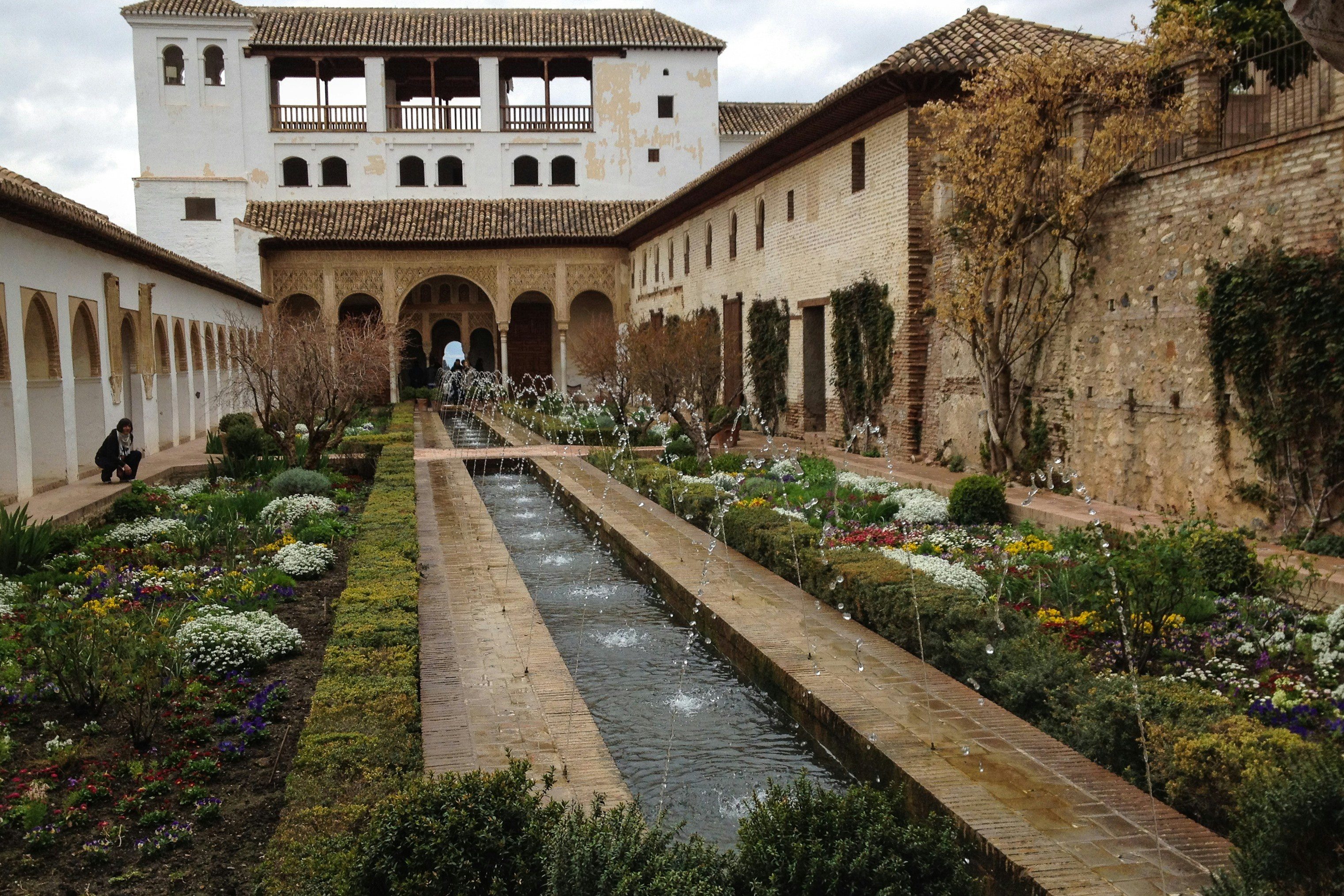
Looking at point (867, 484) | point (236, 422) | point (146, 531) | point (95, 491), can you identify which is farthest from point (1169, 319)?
point (236, 422)

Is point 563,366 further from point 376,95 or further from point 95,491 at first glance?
point 95,491

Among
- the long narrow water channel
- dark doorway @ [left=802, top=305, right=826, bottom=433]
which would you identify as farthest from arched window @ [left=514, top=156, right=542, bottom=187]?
the long narrow water channel

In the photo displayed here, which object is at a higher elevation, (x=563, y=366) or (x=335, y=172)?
(x=335, y=172)

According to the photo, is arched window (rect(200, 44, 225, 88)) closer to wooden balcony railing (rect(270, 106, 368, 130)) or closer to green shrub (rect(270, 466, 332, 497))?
wooden balcony railing (rect(270, 106, 368, 130))

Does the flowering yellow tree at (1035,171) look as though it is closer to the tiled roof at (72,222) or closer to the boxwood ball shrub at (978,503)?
the boxwood ball shrub at (978,503)

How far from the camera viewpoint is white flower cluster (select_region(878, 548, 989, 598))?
7.51 metres

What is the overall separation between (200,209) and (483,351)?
10.8 meters

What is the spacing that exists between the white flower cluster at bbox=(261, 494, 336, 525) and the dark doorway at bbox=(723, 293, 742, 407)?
39.9 ft

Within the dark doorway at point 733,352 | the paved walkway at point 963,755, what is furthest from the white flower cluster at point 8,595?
the dark doorway at point 733,352

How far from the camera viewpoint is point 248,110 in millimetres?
34656

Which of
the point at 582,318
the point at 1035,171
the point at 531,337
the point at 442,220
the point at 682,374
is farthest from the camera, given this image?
the point at 531,337

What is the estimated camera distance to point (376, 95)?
35.4m

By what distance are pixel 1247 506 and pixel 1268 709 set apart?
175 inches

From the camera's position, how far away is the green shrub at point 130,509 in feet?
37.7
